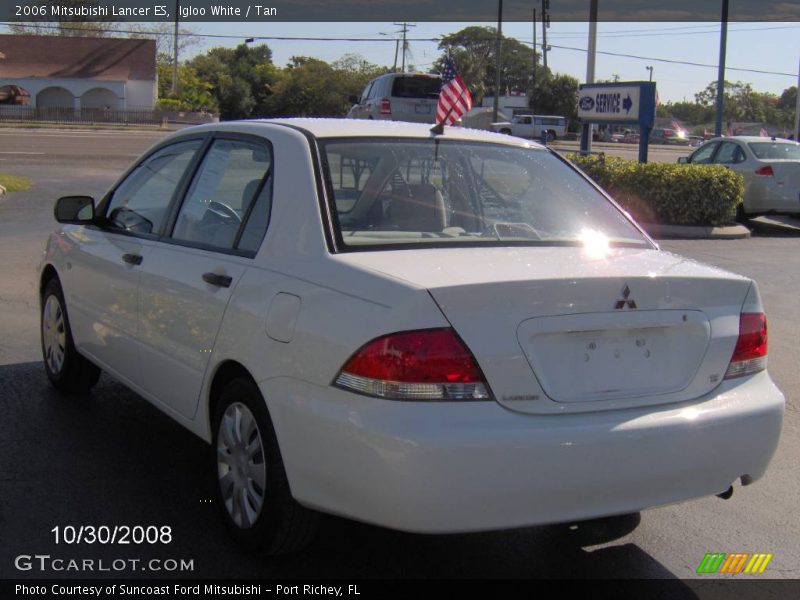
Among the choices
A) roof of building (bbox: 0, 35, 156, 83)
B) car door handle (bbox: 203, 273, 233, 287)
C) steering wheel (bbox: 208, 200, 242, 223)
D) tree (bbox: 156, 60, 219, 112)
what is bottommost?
car door handle (bbox: 203, 273, 233, 287)

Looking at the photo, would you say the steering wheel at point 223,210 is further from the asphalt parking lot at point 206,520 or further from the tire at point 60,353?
the tire at point 60,353

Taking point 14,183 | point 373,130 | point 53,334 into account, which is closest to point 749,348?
point 373,130

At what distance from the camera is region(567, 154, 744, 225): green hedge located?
49.4ft

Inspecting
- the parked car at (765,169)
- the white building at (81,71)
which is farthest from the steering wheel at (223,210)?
the white building at (81,71)

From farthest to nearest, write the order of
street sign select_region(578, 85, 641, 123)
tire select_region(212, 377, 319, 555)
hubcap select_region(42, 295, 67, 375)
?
street sign select_region(578, 85, 641, 123) < hubcap select_region(42, 295, 67, 375) < tire select_region(212, 377, 319, 555)

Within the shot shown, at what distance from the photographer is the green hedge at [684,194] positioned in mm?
15055

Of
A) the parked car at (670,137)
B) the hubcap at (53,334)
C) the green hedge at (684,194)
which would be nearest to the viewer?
the hubcap at (53,334)

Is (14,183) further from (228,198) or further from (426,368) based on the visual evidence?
(426,368)

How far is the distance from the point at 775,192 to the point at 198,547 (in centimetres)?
1437

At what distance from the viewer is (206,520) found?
414 cm

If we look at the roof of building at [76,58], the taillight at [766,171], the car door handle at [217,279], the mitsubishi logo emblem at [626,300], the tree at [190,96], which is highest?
the roof of building at [76,58]

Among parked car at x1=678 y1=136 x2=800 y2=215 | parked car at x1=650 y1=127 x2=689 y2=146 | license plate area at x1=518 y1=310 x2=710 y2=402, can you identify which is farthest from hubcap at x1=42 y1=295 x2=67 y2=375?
parked car at x1=650 y1=127 x2=689 y2=146

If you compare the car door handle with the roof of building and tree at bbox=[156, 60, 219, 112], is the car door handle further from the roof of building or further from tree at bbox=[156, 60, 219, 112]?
the roof of building

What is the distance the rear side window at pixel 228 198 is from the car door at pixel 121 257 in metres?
0.20
